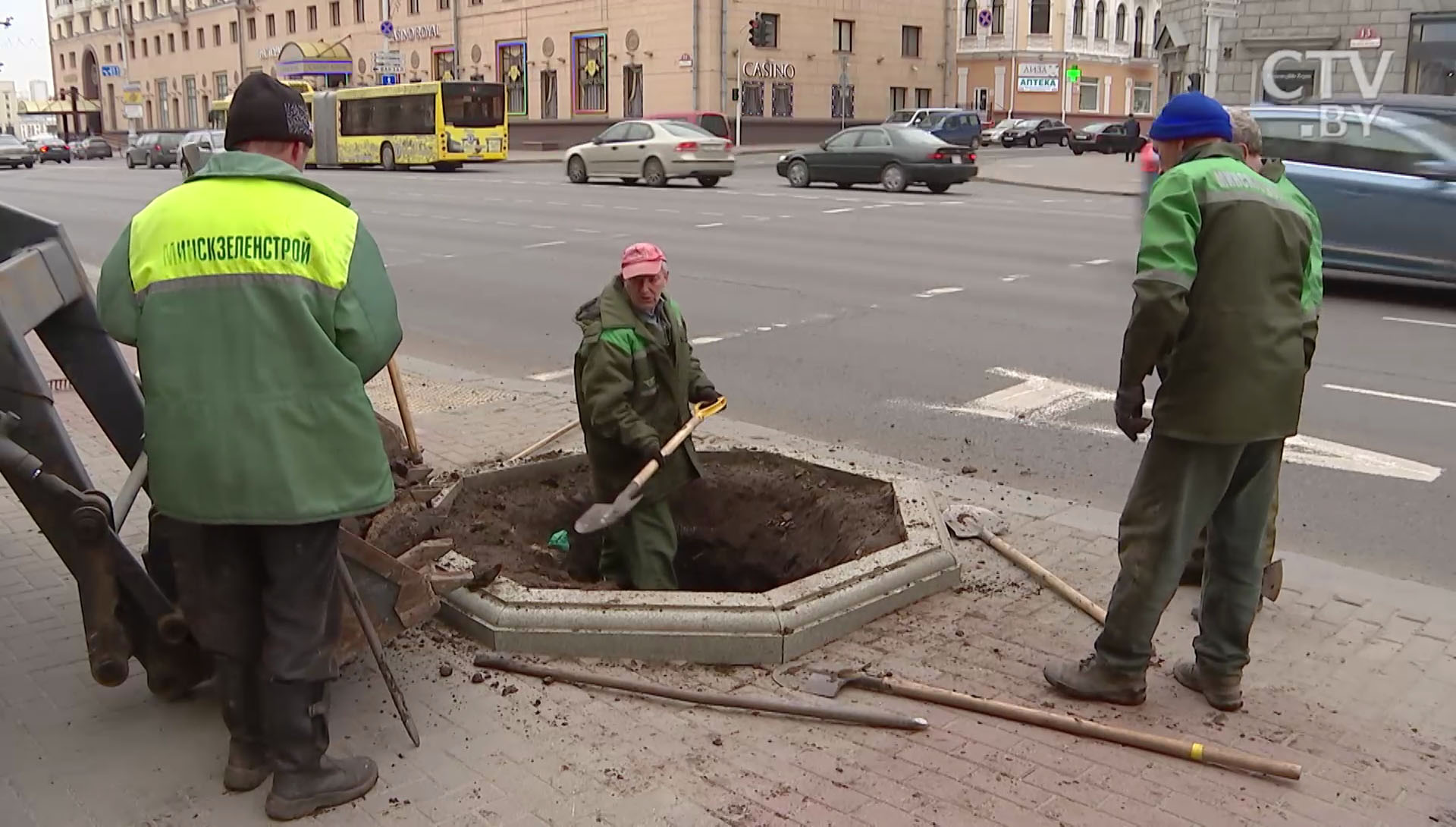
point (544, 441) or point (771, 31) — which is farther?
point (771, 31)

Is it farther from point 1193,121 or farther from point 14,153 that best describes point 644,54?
point 1193,121

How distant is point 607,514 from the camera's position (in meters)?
4.78

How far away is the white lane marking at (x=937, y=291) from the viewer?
1201cm

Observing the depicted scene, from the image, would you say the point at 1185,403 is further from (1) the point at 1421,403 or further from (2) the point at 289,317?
(1) the point at 1421,403

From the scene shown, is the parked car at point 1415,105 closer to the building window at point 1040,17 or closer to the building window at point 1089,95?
the building window at point 1040,17

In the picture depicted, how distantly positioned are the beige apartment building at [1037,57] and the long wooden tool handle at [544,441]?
5584 centimetres

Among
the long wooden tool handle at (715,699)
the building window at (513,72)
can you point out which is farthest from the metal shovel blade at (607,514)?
the building window at (513,72)

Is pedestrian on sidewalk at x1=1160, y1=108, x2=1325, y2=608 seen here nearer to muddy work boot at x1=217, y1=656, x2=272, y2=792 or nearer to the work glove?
the work glove

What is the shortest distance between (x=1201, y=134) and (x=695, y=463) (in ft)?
7.63

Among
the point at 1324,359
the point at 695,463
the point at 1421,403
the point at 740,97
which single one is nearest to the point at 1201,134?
the point at 695,463

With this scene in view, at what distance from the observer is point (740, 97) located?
47.1 meters

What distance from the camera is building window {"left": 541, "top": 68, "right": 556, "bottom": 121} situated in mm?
52469


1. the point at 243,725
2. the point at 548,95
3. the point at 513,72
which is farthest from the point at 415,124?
the point at 243,725

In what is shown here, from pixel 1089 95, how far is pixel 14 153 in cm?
4764
